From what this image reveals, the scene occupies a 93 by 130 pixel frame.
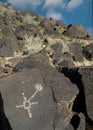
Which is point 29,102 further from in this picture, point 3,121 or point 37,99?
point 3,121

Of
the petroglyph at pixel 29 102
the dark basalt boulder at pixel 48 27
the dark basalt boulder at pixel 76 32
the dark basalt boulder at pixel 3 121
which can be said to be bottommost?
the dark basalt boulder at pixel 3 121

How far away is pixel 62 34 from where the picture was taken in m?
26.3

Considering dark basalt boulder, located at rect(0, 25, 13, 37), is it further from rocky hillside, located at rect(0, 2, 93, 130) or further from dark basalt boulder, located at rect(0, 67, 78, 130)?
dark basalt boulder, located at rect(0, 67, 78, 130)

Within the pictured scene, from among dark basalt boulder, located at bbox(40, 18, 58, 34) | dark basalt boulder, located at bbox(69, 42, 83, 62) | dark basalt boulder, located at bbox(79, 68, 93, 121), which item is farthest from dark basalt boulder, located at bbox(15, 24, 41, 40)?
dark basalt boulder, located at bbox(79, 68, 93, 121)

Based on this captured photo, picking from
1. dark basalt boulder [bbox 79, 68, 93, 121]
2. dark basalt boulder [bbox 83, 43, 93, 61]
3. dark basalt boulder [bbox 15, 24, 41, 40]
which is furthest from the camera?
A: dark basalt boulder [bbox 15, 24, 41, 40]

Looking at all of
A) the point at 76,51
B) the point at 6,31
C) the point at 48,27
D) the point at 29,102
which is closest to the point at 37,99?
the point at 29,102

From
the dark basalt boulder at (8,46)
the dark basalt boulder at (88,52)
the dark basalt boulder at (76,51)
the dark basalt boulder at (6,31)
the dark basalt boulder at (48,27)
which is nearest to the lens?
the dark basalt boulder at (8,46)

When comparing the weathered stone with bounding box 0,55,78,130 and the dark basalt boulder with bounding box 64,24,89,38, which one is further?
the dark basalt boulder with bounding box 64,24,89,38

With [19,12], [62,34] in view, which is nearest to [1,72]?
[62,34]

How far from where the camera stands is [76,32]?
2595 cm

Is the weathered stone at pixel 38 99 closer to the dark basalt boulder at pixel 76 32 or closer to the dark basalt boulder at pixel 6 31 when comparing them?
the dark basalt boulder at pixel 6 31

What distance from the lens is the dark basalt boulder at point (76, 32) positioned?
1006 inches

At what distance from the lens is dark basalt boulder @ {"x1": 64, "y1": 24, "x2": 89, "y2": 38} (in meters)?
25.5

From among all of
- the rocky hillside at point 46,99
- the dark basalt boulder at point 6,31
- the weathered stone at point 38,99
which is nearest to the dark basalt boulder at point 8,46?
the dark basalt boulder at point 6,31
